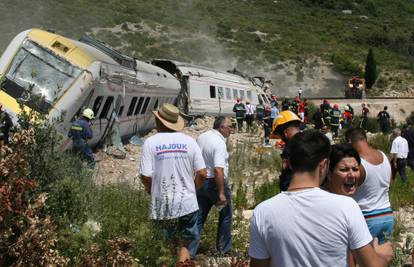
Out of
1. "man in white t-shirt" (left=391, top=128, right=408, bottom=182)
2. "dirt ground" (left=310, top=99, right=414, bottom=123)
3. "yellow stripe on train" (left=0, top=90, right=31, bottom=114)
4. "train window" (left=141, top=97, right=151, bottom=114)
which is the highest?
"yellow stripe on train" (left=0, top=90, right=31, bottom=114)

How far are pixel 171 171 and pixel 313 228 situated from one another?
2.28 meters

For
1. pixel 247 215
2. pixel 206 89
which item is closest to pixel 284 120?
pixel 247 215

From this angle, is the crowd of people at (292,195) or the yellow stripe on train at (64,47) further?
the yellow stripe on train at (64,47)

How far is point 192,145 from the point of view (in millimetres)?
5020

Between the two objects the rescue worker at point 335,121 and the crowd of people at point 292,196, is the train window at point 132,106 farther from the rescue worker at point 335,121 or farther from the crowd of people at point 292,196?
the crowd of people at point 292,196

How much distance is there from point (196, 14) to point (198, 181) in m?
61.7

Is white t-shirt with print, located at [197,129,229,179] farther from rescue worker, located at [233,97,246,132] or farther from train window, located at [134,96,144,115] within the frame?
rescue worker, located at [233,97,246,132]

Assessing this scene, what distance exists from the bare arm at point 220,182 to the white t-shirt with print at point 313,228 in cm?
287

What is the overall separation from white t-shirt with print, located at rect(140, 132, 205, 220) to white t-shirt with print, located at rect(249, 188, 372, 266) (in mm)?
2102

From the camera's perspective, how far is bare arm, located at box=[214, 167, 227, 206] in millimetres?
5781

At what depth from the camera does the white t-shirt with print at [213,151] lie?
5.88 m

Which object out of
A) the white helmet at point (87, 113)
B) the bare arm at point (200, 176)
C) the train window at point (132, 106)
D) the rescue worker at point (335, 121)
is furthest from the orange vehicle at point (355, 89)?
the bare arm at point (200, 176)

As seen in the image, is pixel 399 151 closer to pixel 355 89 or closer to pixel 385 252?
pixel 385 252

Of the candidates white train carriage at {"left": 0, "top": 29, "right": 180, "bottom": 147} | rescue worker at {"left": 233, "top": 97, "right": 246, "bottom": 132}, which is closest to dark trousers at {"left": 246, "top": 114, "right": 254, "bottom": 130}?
rescue worker at {"left": 233, "top": 97, "right": 246, "bottom": 132}
